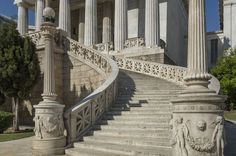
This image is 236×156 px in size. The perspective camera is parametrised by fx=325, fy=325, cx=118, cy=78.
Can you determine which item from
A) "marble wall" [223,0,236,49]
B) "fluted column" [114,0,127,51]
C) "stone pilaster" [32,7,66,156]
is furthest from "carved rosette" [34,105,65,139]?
"marble wall" [223,0,236,49]

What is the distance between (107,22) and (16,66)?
17.9m

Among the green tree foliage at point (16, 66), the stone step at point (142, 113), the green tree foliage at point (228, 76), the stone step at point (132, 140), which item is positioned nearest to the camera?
the stone step at point (132, 140)

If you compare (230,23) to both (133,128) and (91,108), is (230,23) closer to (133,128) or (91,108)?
(91,108)

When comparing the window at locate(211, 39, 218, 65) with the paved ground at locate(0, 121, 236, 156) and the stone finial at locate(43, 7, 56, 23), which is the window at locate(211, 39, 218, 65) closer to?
the paved ground at locate(0, 121, 236, 156)

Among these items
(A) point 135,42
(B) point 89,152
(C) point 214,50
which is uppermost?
(C) point 214,50

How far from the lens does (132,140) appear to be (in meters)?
9.40

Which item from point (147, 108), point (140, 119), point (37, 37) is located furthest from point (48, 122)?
point (37, 37)

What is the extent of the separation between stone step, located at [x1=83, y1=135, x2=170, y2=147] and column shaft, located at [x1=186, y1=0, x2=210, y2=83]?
2719 millimetres

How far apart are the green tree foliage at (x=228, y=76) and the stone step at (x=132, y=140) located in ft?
66.5

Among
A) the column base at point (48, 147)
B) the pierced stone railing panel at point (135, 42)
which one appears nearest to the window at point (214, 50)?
the pierced stone railing panel at point (135, 42)

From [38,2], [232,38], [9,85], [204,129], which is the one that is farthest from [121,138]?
[232,38]

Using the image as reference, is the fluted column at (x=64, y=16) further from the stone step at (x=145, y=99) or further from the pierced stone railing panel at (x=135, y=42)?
the stone step at (x=145, y=99)

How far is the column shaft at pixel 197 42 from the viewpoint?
22.6ft

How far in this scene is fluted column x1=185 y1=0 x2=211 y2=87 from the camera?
680cm
